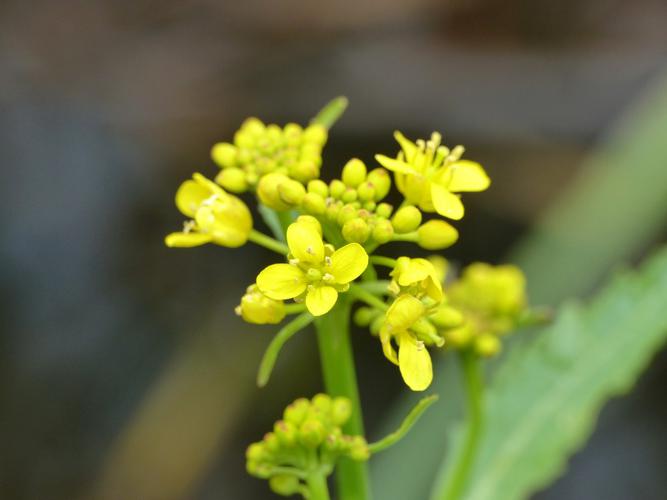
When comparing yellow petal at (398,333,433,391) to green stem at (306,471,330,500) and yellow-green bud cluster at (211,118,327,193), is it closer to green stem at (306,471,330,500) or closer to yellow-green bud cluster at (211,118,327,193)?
green stem at (306,471,330,500)

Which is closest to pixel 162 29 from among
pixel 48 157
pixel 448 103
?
pixel 48 157

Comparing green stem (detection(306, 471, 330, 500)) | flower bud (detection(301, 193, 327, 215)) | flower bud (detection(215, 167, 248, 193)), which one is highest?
flower bud (detection(215, 167, 248, 193))

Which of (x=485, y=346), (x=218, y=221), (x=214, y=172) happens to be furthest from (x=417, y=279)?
(x=214, y=172)

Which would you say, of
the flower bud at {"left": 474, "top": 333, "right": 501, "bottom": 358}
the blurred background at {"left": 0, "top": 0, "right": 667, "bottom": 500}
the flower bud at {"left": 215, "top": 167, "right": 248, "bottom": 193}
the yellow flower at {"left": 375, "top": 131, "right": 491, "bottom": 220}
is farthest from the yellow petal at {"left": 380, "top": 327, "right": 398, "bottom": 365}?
the blurred background at {"left": 0, "top": 0, "right": 667, "bottom": 500}

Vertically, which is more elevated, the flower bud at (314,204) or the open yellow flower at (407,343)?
the flower bud at (314,204)

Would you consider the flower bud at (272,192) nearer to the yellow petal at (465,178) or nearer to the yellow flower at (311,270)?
the yellow flower at (311,270)

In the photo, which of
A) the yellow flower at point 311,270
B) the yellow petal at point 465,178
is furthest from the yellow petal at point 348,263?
the yellow petal at point 465,178
